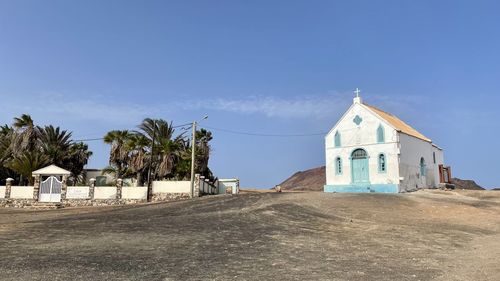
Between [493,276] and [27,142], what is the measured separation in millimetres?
43557

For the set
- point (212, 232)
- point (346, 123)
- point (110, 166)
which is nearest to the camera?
point (212, 232)

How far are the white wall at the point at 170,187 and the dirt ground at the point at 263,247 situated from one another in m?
13.8

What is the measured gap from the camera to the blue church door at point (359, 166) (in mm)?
32969

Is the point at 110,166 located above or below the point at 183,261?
above

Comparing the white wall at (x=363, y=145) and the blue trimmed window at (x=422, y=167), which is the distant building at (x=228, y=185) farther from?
the blue trimmed window at (x=422, y=167)

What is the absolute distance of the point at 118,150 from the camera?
130ft

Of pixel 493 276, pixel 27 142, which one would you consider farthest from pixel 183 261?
pixel 27 142

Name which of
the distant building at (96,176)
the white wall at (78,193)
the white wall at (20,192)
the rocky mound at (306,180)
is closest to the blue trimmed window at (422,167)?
the white wall at (78,193)

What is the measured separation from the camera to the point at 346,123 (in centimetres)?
3475

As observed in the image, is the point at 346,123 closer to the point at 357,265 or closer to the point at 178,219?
the point at 178,219

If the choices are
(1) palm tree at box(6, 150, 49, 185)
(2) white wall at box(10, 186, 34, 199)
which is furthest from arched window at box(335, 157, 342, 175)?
(1) palm tree at box(6, 150, 49, 185)

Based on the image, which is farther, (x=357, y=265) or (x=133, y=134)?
(x=133, y=134)

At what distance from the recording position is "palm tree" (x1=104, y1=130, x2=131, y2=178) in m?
39.3

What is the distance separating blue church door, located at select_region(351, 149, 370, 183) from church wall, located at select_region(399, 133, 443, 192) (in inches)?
113
